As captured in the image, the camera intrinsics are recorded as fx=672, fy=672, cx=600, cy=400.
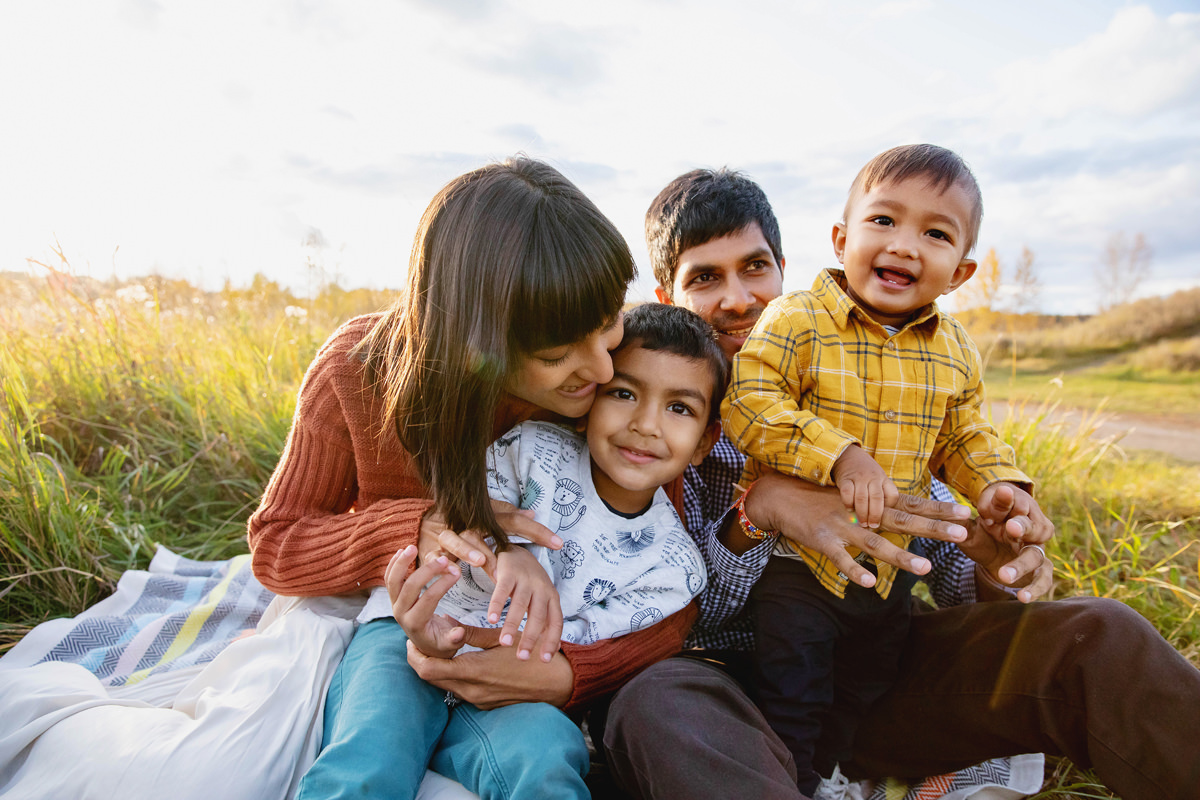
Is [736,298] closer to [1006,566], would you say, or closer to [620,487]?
[620,487]

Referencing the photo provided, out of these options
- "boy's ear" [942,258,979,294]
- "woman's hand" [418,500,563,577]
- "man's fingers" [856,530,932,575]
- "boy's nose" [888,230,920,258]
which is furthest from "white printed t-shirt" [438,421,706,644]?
"boy's ear" [942,258,979,294]

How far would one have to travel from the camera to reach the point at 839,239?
2.06m

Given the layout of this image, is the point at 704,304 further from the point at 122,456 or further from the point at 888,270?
the point at 122,456

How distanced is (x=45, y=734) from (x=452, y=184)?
1611 mm

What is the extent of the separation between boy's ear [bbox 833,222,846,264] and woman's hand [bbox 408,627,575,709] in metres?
1.43

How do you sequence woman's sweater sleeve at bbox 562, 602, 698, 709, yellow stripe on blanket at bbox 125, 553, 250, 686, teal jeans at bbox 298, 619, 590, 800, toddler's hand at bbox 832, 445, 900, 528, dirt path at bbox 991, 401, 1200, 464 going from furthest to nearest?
dirt path at bbox 991, 401, 1200, 464
yellow stripe on blanket at bbox 125, 553, 250, 686
woman's sweater sleeve at bbox 562, 602, 698, 709
toddler's hand at bbox 832, 445, 900, 528
teal jeans at bbox 298, 619, 590, 800

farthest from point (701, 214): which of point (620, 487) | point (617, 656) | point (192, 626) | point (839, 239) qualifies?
point (192, 626)

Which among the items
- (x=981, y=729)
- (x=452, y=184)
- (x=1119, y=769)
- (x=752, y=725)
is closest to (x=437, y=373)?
(x=452, y=184)

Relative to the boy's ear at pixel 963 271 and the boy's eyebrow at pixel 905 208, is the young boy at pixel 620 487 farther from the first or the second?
the boy's ear at pixel 963 271

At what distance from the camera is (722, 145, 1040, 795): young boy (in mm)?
1757

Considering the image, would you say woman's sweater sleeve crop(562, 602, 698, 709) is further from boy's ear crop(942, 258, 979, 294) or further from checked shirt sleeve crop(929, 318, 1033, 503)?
boy's ear crop(942, 258, 979, 294)

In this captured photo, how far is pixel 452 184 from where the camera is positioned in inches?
66.9

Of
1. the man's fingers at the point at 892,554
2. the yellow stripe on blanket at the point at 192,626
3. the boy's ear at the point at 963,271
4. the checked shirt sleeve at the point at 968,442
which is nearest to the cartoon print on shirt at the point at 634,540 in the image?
the man's fingers at the point at 892,554

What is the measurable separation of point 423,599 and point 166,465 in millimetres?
2599
